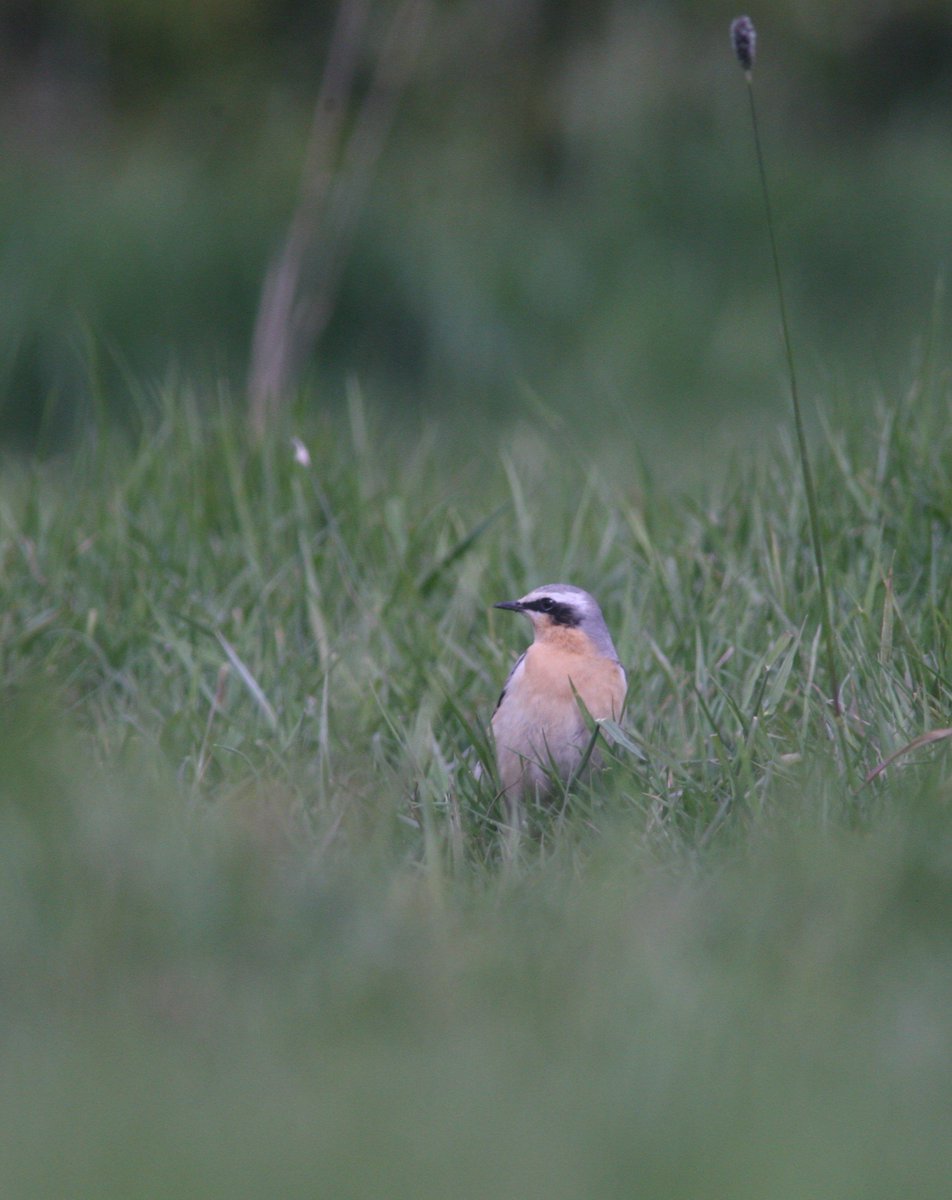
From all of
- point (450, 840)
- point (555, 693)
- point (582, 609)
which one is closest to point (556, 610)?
point (582, 609)

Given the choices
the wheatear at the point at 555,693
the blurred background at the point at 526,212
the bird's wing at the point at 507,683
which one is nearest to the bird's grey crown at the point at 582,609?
the wheatear at the point at 555,693

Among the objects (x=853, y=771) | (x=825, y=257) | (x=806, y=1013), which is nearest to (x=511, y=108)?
(x=825, y=257)

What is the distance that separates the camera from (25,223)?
11.3m

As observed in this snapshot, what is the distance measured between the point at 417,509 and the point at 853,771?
2.35m

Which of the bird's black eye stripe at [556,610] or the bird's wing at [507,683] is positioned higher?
the bird's black eye stripe at [556,610]

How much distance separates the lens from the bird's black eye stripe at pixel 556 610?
4.36 meters

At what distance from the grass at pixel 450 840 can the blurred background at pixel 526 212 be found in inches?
138

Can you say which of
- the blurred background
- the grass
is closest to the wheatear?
the grass

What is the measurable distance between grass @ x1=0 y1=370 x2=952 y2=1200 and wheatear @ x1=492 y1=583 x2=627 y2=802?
12 cm

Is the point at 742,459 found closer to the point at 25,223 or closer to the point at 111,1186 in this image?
the point at 111,1186

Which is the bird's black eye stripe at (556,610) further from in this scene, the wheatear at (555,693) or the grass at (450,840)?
the grass at (450,840)

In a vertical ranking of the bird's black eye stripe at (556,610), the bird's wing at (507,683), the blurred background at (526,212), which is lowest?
Result: the bird's wing at (507,683)

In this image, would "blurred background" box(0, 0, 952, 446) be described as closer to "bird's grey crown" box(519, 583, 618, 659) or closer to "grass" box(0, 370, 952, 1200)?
"grass" box(0, 370, 952, 1200)

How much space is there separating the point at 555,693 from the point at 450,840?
59cm
